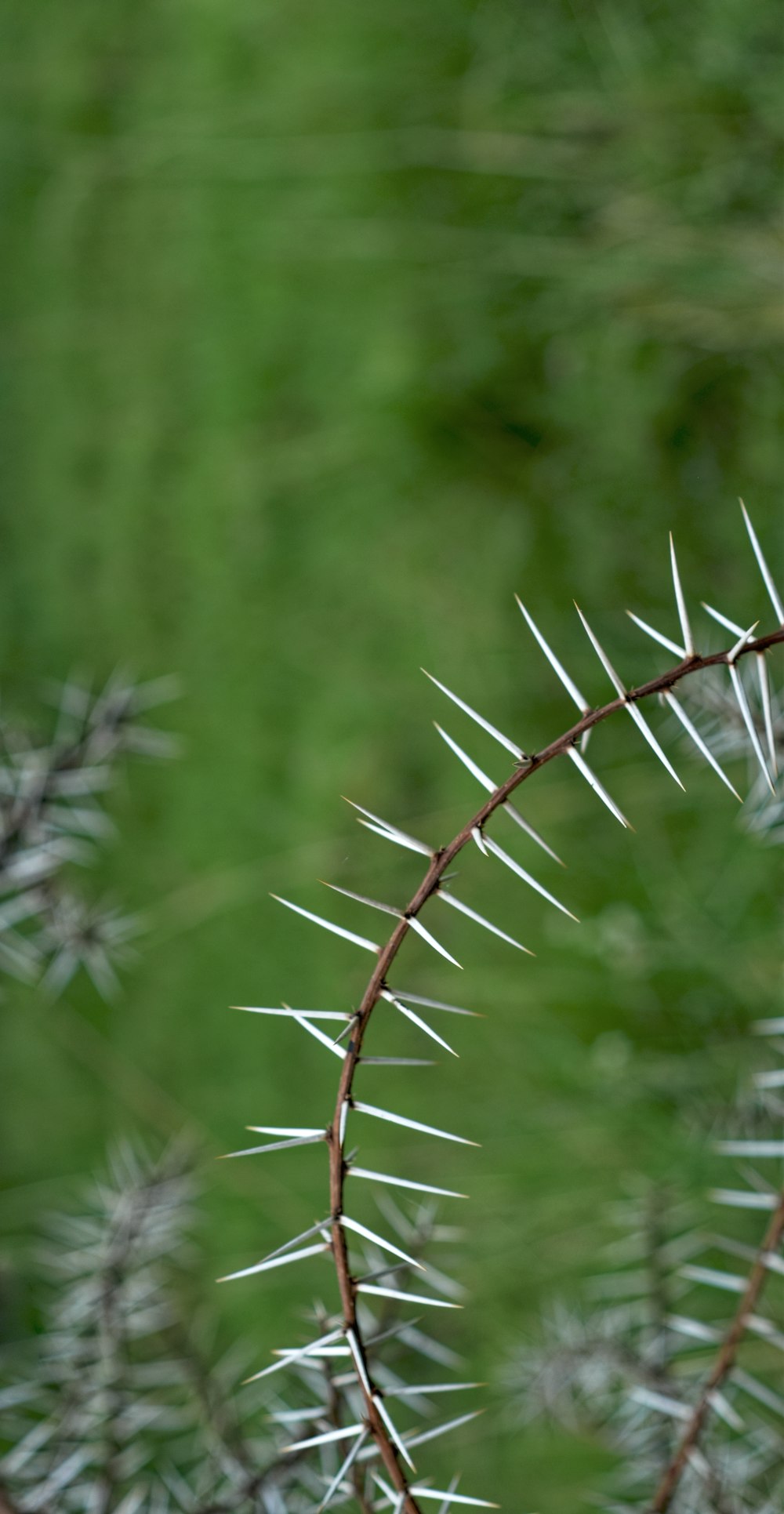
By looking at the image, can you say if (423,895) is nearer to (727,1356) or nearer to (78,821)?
(727,1356)

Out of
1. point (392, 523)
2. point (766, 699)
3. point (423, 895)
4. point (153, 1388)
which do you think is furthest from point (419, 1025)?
point (153, 1388)

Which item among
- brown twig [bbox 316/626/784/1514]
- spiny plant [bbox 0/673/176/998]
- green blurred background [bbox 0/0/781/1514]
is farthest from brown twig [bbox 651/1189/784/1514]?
spiny plant [bbox 0/673/176/998]

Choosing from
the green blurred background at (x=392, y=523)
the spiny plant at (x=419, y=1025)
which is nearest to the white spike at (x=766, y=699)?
the spiny plant at (x=419, y=1025)

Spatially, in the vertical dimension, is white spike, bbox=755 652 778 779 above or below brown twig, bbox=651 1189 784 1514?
above

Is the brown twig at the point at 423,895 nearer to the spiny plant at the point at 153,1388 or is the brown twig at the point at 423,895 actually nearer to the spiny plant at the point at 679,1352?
the spiny plant at the point at 153,1388

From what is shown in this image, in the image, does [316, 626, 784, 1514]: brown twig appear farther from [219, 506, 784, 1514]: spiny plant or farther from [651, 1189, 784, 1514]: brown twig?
[651, 1189, 784, 1514]: brown twig
